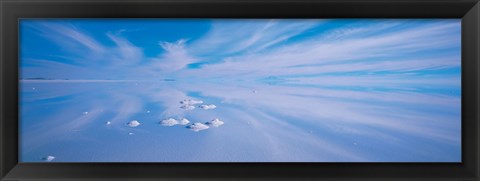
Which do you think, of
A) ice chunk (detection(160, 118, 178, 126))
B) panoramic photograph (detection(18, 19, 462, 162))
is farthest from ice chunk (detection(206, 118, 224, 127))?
ice chunk (detection(160, 118, 178, 126))

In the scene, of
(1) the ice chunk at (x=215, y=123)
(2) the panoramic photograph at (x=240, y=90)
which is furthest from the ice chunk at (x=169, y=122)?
(1) the ice chunk at (x=215, y=123)

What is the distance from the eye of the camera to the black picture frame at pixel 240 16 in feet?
2.86

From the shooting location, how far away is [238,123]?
0.96 meters

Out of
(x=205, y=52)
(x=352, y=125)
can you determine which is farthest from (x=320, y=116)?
(x=205, y=52)

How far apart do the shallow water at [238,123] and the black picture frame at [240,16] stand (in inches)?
1.2

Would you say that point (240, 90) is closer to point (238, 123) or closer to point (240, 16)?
point (238, 123)

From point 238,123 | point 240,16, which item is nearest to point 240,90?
point 238,123

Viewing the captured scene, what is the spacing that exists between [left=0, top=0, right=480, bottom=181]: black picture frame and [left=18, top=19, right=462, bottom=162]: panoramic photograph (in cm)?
3

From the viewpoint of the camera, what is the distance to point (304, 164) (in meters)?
0.93

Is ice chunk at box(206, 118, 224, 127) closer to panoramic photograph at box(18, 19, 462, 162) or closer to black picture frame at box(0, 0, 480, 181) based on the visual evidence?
panoramic photograph at box(18, 19, 462, 162)

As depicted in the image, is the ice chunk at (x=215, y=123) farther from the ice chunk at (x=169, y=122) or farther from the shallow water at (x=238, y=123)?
the ice chunk at (x=169, y=122)

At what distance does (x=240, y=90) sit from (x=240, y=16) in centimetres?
30

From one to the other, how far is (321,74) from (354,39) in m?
0.19

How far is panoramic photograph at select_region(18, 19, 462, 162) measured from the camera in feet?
3.00
